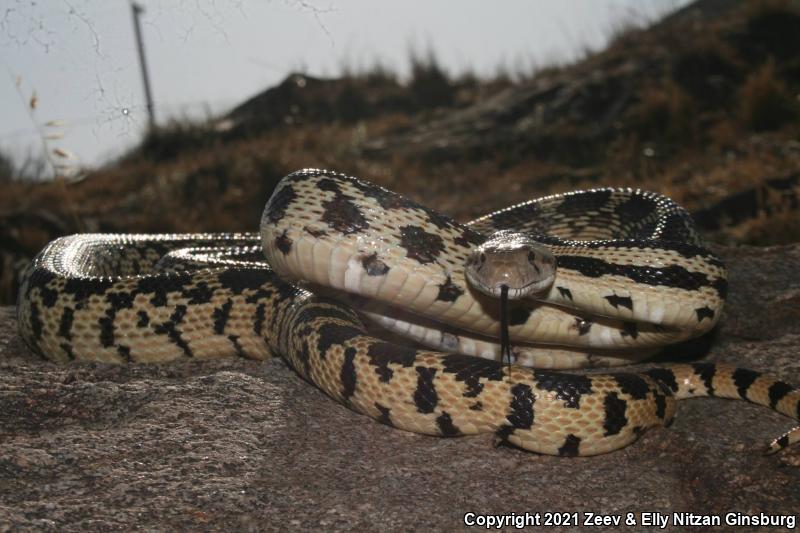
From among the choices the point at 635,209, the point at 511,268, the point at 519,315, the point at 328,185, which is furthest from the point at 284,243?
the point at 635,209

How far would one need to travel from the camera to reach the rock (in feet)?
10.7

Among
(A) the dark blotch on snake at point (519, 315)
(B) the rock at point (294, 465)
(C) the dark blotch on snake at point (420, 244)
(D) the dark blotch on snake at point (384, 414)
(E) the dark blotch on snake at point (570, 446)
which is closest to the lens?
(B) the rock at point (294, 465)

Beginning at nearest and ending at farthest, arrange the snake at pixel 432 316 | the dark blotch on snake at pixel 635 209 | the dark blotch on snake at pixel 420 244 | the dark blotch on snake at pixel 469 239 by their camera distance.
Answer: the snake at pixel 432 316 → the dark blotch on snake at pixel 420 244 → the dark blotch on snake at pixel 469 239 → the dark blotch on snake at pixel 635 209

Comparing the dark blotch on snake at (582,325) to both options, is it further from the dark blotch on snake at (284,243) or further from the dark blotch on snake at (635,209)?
the dark blotch on snake at (284,243)

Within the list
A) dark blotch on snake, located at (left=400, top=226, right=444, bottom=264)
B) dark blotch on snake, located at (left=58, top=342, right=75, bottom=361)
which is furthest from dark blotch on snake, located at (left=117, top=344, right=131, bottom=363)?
dark blotch on snake, located at (left=400, top=226, right=444, bottom=264)

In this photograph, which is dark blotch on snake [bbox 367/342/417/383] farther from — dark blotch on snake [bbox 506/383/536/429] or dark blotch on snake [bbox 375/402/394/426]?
dark blotch on snake [bbox 506/383/536/429]

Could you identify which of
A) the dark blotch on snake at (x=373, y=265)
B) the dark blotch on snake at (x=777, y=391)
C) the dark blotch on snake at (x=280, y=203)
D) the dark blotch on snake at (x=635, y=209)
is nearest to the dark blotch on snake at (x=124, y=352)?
the dark blotch on snake at (x=280, y=203)

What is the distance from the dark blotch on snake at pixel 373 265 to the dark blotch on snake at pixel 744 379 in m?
2.19

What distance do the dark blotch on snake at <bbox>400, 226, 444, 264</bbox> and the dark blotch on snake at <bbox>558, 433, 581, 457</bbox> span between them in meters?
1.29

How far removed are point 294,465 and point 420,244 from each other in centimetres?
151

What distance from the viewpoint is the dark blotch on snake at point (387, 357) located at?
4.28m

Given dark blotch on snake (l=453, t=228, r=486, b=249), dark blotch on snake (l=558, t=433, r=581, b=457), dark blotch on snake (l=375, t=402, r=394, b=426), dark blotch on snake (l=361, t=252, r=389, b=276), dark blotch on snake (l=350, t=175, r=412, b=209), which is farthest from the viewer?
dark blotch on snake (l=453, t=228, r=486, b=249)

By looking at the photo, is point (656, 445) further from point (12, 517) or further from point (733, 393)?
point (12, 517)

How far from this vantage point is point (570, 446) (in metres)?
3.99
